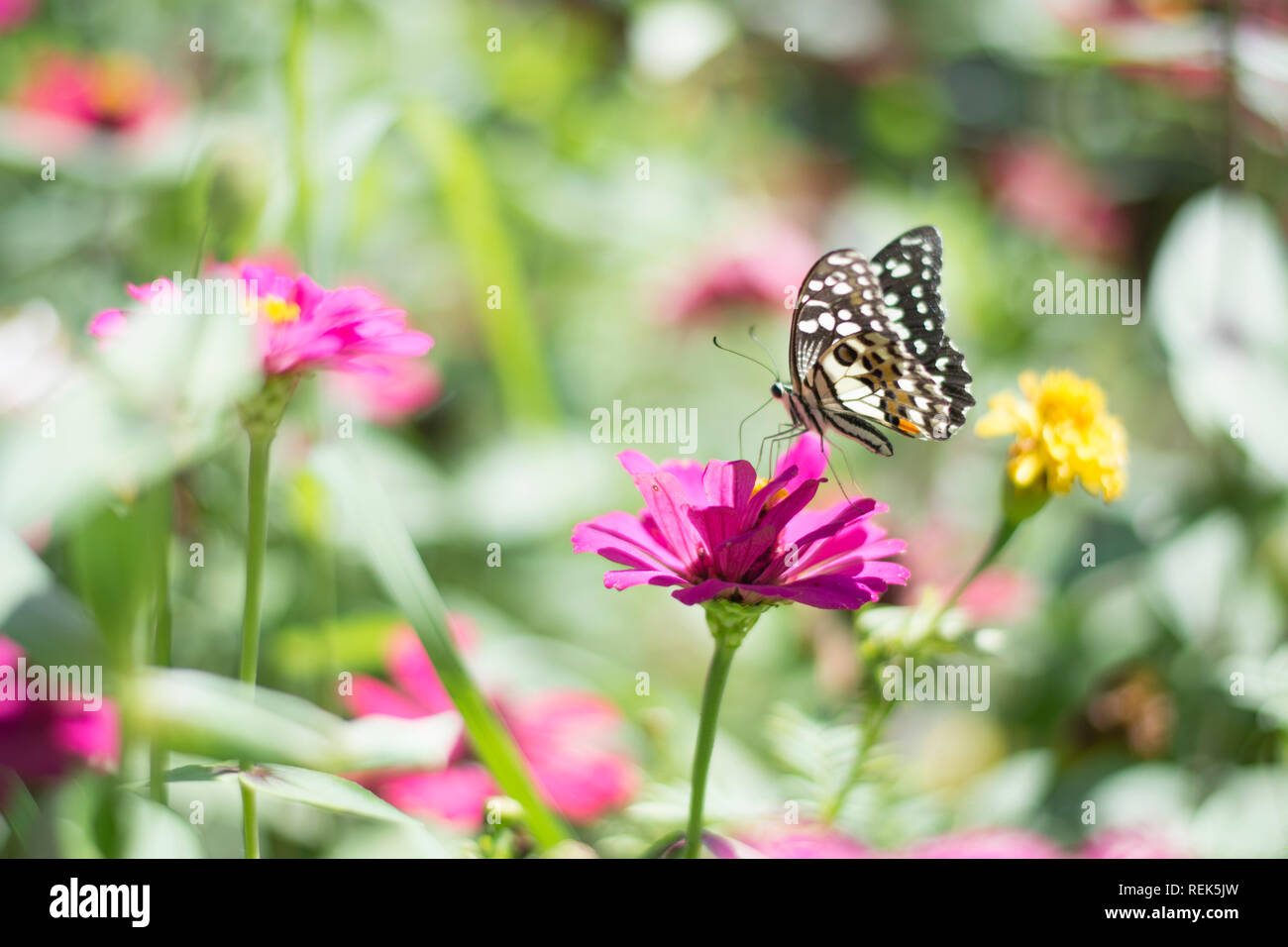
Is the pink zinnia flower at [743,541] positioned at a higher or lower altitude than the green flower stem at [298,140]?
lower

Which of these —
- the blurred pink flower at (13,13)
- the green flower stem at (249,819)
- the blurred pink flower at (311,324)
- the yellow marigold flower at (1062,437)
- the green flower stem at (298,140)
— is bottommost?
the green flower stem at (249,819)

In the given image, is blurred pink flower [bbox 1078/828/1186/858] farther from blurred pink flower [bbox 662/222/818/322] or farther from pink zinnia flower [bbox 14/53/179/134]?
pink zinnia flower [bbox 14/53/179/134]

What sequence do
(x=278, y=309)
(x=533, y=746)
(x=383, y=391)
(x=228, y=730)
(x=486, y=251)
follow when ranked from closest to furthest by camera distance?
1. (x=228, y=730)
2. (x=278, y=309)
3. (x=533, y=746)
4. (x=486, y=251)
5. (x=383, y=391)

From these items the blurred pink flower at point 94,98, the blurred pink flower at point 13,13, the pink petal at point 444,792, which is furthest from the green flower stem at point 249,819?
the blurred pink flower at point 13,13

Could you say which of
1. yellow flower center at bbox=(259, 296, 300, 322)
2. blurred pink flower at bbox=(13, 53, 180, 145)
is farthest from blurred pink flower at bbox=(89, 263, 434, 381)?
blurred pink flower at bbox=(13, 53, 180, 145)

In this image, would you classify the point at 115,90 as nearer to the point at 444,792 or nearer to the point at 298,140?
the point at 298,140

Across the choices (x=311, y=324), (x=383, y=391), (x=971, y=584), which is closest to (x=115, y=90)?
(x=383, y=391)

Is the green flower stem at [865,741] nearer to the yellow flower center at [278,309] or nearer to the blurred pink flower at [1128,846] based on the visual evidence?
the blurred pink flower at [1128,846]
